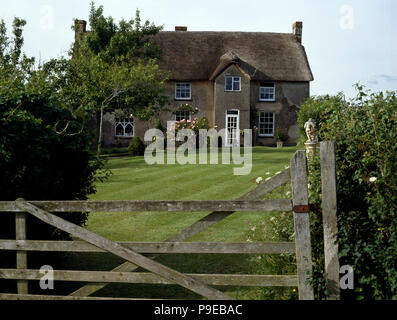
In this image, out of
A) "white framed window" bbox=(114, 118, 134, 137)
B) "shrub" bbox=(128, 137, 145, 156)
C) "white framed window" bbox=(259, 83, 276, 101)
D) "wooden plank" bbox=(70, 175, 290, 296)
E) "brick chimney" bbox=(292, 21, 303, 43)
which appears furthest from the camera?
"brick chimney" bbox=(292, 21, 303, 43)

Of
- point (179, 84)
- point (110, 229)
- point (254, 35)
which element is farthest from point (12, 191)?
point (254, 35)

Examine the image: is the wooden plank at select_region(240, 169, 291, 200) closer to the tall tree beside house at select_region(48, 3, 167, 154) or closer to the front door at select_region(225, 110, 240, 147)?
the tall tree beside house at select_region(48, 3, 167, 154)

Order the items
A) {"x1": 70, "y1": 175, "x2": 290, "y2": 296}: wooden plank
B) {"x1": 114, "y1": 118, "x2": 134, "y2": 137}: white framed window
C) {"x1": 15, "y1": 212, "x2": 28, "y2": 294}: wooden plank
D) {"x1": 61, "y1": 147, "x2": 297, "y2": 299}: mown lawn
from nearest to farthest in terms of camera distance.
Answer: {"x1": 70, "y1": 175, "x2": 290, "y2": 296}: wooden plank
{"x1": 15, "y1": 212, "x2": 28, "y2": 294}: wooden plank
{"x1": 61, "y1": 147, "x2": 297, "y2": 299}: mown lawn
{"x1": 114, "y1": 118, "x2": 134, "y2": 137}: white framed window

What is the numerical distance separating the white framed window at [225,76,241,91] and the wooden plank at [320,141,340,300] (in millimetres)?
30485

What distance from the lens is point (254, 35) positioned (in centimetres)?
3909

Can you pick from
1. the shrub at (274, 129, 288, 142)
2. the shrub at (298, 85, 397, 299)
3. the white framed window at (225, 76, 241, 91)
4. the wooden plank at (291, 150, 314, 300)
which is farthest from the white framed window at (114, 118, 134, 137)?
the wooden plank at (291, 150, 314, 300)

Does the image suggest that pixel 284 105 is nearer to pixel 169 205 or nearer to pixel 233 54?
pixel 233 54

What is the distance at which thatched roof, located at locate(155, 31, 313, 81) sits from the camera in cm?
3584

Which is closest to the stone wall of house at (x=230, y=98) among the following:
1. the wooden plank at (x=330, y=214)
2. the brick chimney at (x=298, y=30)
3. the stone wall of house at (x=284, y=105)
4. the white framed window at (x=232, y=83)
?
the white framed window at (x=232, y=83)

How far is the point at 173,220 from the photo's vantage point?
1110cm

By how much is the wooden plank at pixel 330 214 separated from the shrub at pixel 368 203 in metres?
0.10

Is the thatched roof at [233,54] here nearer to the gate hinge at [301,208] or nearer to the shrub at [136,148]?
the shrub at [136,148]

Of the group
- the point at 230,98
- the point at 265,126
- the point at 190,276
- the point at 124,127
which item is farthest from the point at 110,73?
the point at 190,276
